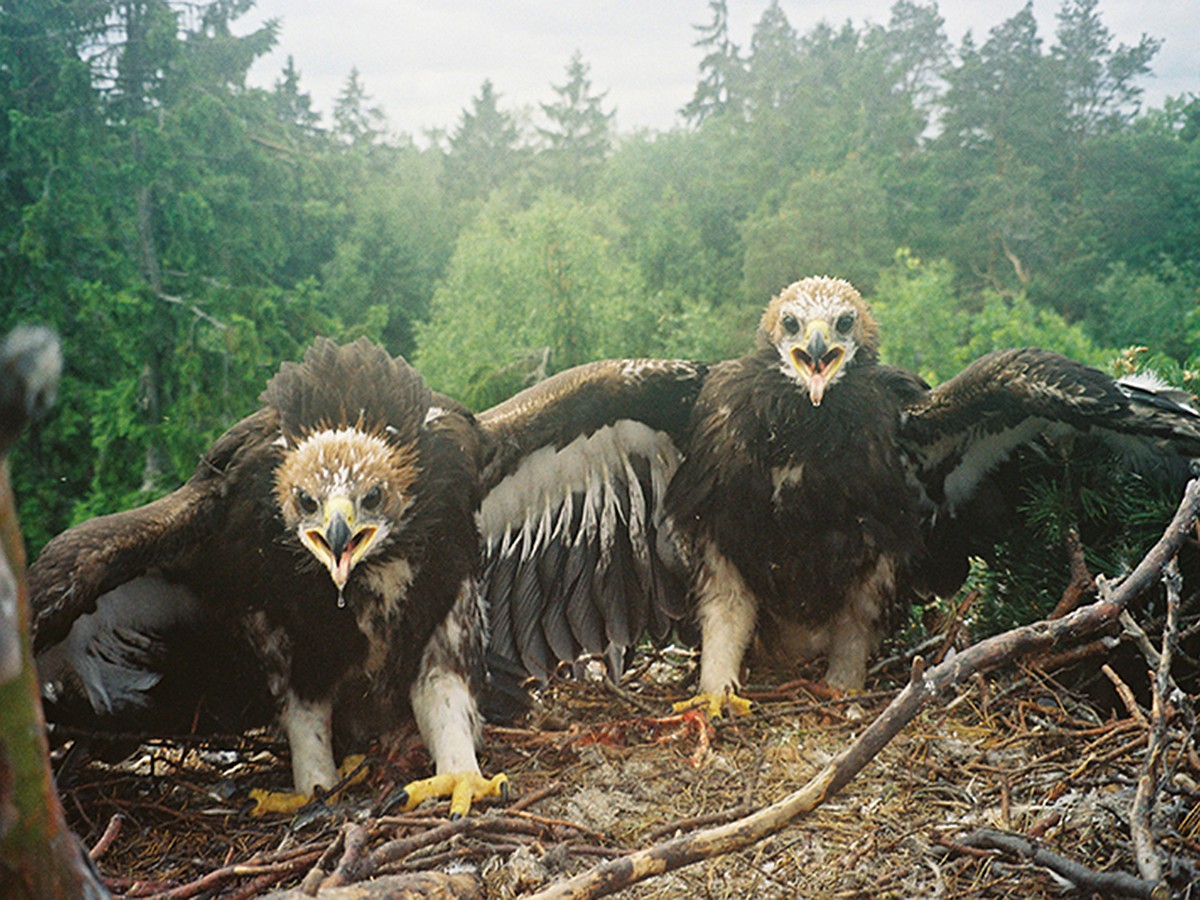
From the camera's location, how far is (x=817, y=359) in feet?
11.4

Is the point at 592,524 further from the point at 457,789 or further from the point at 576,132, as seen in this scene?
the point at 576,132

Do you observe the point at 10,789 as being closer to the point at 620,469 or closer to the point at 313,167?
the point at 620,469

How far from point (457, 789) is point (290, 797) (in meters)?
0.61

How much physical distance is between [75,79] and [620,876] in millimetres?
14526

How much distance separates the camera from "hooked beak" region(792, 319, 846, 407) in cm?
347

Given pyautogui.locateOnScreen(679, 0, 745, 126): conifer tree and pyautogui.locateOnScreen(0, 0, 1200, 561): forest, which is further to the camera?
pyautogui.locateOnScreen(679, 0, 745, 126): conifer tree

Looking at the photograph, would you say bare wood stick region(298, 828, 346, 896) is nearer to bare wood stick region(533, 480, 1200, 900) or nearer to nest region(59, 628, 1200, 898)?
nest region(59, 628, 1200, 898)

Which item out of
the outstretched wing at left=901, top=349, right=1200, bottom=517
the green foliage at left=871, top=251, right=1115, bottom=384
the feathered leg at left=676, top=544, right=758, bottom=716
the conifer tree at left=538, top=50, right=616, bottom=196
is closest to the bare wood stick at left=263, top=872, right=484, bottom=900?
the feathered leg at left=676, top=544, right=758, bottom=716

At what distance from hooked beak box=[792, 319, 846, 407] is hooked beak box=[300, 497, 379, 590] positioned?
5.37ft

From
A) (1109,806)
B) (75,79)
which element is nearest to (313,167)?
(75,79)

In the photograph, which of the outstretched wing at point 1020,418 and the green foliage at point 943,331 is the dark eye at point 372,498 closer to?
the outstretched wing at point 1020,418

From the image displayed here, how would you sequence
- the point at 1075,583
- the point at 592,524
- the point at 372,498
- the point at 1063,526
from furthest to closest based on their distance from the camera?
the point at 592,524
the point at 1063,526
the point at 1075,583
the point at 372,498

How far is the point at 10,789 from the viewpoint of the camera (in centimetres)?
85

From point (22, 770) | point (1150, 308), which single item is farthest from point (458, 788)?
point (1150, 308)
